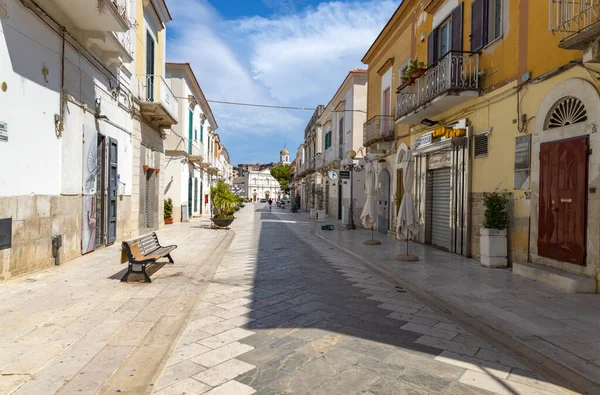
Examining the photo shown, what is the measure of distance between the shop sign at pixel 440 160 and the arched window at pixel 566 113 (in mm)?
3493

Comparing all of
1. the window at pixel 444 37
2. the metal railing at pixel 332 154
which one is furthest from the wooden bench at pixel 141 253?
the metal railing at pixel 332 154

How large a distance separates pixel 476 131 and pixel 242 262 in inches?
248

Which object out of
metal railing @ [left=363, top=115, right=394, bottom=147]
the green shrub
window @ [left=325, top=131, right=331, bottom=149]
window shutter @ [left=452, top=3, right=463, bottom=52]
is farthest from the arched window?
window @ [left=325, top=131, right=331, bottom=149]

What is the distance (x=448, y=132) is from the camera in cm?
1016

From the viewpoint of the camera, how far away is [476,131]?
9.36 m

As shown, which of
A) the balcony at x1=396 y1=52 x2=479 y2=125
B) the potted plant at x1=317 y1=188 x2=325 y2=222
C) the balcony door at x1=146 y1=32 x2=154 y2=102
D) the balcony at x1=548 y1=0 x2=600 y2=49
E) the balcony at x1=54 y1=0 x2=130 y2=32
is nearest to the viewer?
the balcony at x1=548 y1=0 x2=600 y2=49

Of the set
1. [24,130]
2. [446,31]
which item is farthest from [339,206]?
[24,130]

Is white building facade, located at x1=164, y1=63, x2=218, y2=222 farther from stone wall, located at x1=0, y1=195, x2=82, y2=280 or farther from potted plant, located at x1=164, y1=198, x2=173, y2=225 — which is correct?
stone wall, located at x1=0, y1=195, x2=82, y2=280

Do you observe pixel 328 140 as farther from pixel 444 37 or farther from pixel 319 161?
pixel 444 37

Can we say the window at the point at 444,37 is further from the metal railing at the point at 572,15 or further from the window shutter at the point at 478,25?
the metal railing at the point at 572,15

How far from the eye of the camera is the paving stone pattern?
3033mm

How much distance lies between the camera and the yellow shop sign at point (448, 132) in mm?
9758

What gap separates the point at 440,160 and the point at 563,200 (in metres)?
4.60

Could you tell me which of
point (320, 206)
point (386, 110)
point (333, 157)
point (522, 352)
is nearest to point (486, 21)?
point (386, 110)
